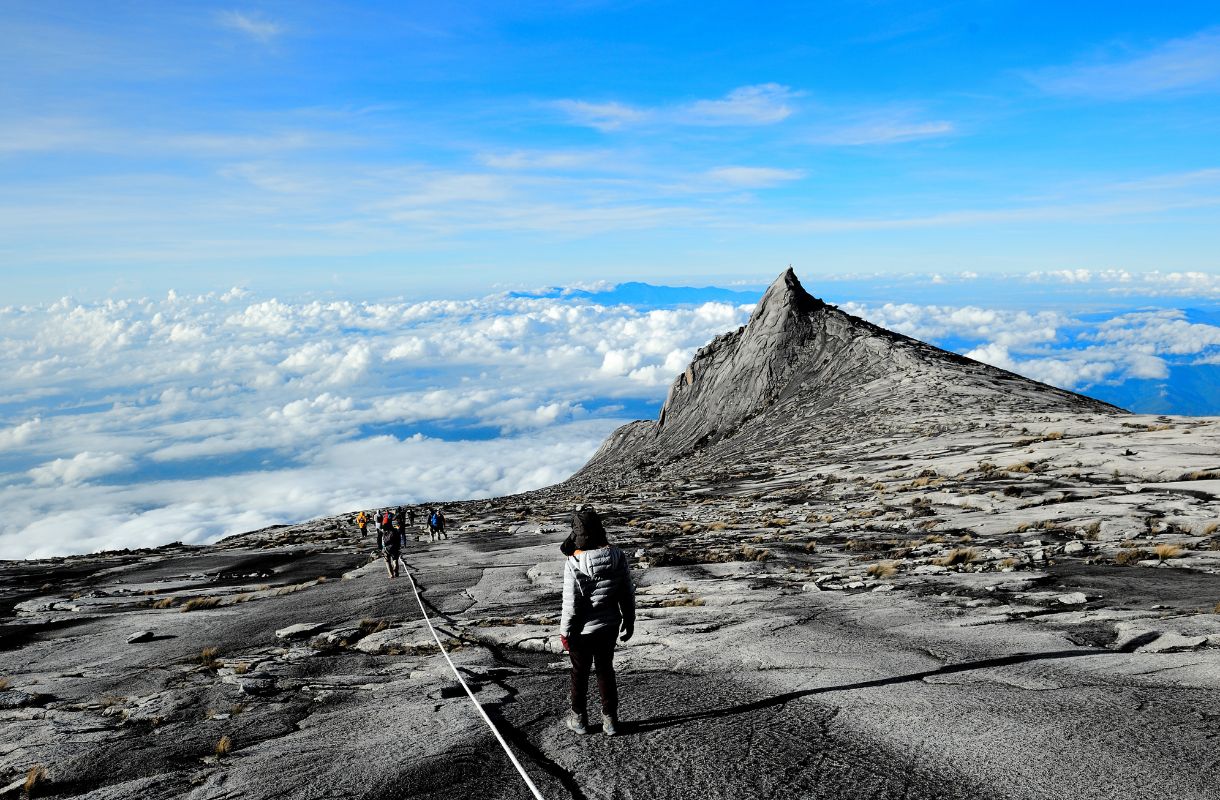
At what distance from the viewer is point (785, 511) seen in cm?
3073

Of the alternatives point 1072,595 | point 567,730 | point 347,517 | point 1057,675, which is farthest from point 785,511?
point 347,517

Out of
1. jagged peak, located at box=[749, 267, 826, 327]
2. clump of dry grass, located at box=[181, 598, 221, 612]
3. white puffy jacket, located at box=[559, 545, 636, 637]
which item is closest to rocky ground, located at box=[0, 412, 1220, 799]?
clump of dry grass, located at box=[181, 598, 221, 612]

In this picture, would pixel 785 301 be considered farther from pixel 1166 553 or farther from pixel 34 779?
pixel 34 779

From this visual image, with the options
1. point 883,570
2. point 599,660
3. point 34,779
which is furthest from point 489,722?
point 883,570

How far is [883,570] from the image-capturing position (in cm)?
1717

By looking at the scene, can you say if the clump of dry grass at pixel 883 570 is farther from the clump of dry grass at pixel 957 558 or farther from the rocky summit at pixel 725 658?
the clump of dry grass at pixel 957 558

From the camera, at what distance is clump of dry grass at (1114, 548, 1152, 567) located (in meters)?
16.5

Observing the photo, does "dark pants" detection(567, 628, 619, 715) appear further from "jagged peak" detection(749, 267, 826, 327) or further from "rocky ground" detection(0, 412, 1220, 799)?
"jagged peak" detection(749, 267, 826, 327)

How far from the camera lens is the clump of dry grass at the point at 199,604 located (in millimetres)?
19906

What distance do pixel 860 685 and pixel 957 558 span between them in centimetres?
1080

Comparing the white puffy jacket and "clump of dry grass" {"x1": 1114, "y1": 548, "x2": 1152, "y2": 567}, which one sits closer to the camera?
the white puffy jacket

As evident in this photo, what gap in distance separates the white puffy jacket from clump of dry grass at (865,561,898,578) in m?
11.6

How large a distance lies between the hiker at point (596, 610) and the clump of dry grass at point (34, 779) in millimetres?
6152

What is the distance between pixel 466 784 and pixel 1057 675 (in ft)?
25.2
